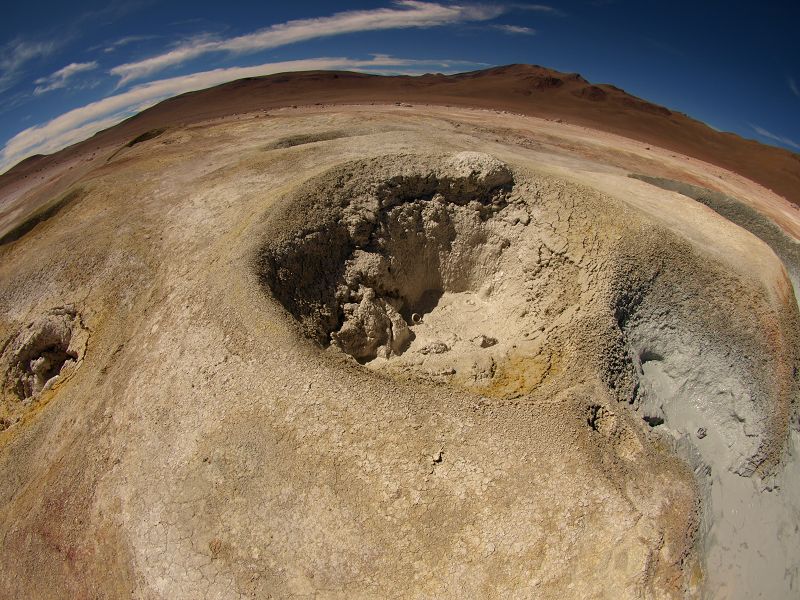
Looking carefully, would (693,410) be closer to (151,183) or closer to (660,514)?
(660,514)

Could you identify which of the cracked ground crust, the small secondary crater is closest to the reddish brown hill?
the small secondary crater

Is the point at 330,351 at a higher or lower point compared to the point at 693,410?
higher

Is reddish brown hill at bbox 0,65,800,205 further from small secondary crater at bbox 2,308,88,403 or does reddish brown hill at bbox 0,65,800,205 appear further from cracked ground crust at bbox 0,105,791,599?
cracked ground crust at bbox 0,105,791,599

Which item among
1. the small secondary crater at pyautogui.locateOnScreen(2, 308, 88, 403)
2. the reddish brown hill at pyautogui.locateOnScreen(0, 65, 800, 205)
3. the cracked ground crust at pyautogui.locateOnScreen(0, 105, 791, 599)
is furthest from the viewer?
the reddish brown hill at pyautogui.locateOnScreen(0, 65, 800, 205)

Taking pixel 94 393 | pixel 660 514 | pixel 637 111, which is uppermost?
pixel 94 393

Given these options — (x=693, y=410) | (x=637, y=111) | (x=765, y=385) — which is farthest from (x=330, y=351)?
(x=637, y=111)

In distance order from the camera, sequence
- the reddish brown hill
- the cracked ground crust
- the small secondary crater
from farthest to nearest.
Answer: the reddish brown hill
the small secondary crater
the cracked ground crust

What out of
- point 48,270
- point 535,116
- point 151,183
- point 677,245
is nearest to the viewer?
point 677,245

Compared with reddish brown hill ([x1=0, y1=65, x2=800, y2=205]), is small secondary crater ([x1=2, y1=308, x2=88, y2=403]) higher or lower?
higher

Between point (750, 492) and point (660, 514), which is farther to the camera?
point (750, 492)
